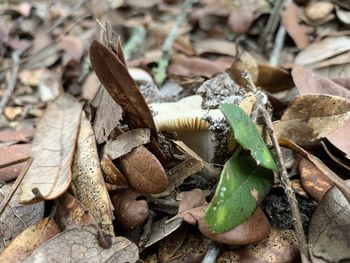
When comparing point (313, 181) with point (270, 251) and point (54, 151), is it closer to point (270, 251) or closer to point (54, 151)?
point (270, 251)

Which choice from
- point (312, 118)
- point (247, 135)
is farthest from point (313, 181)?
point (247, 135)

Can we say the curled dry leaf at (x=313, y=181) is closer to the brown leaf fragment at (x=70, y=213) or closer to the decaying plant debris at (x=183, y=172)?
the decaying plant debris at (x=183, y=172)

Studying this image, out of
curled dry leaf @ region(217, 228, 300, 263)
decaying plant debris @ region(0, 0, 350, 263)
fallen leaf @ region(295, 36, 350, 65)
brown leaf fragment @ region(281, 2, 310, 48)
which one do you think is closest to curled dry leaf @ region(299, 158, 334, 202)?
decaying plant debris @ region(0, 0, 350, 263)

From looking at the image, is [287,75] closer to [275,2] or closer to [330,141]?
[330,141]

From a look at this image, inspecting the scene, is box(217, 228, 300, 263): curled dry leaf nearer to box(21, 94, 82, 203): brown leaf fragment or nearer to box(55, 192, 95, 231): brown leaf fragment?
box(55, 192, 95, 231): brown leaf fragment

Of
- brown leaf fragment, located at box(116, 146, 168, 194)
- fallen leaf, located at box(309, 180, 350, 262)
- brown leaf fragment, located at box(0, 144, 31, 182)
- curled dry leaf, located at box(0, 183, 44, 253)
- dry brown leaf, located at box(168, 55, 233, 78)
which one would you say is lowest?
dry brown leaf, located at box(168, 55, 233, 78)

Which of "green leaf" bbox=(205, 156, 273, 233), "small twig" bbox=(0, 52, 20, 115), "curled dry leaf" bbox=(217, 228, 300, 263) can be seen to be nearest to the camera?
"green leaf" bbox=(205, 156, 273, 233)

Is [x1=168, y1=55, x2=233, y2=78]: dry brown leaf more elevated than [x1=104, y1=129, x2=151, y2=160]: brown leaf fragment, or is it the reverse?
[x1=104, y1=129, x2=151, y2=160]: brown leaf fragment

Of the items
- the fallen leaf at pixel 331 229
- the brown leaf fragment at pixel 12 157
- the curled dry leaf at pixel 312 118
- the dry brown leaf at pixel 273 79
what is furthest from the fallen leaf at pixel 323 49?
the brown leaf fragment at pixel 12 157
